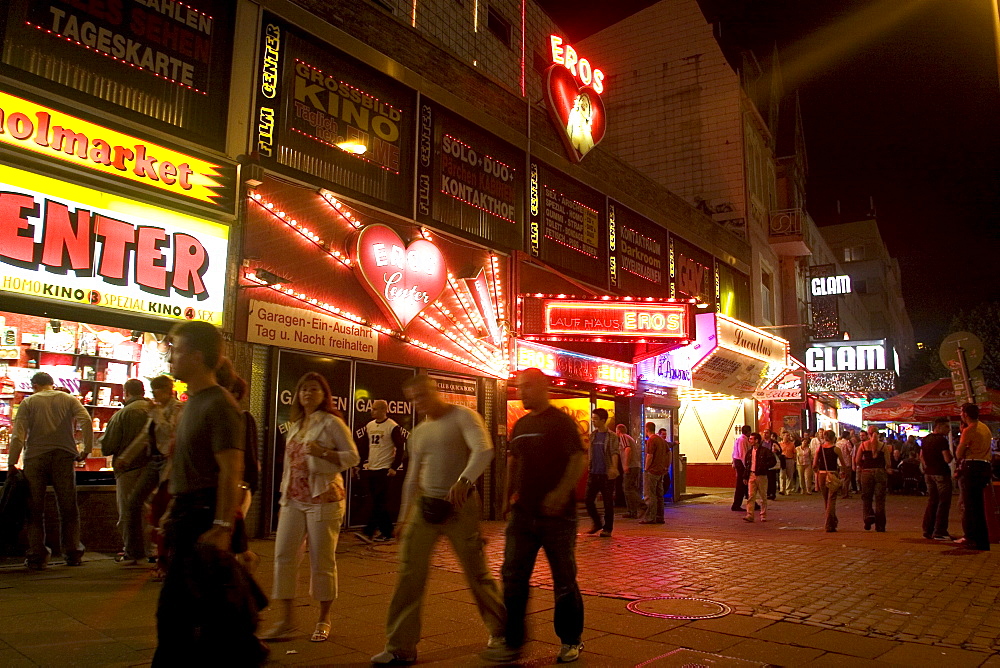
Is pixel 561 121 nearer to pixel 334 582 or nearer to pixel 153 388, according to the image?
pixel 153 388

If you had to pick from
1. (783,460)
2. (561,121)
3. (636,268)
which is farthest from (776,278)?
(561,121)

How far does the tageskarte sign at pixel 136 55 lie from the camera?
805 centimetres

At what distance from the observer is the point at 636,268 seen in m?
19.1

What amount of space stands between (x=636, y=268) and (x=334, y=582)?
48.8 ft

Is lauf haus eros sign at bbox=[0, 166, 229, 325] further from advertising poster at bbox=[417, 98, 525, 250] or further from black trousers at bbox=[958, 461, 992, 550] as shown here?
black trousers at bbox=[958, 461, 992, 550]

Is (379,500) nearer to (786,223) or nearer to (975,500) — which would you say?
(975,500)

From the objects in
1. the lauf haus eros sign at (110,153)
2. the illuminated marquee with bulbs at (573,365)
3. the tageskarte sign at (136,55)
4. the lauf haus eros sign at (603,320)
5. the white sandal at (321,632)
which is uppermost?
the tageskarte sign at (136,55)

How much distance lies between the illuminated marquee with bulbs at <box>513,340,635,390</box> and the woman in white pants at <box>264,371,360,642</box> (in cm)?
853

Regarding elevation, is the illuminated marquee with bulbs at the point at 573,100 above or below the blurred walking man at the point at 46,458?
above

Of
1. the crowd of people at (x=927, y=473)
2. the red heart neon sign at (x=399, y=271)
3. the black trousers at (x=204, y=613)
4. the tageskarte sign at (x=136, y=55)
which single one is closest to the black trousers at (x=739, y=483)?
the crowd of people at (x=927, y=473)

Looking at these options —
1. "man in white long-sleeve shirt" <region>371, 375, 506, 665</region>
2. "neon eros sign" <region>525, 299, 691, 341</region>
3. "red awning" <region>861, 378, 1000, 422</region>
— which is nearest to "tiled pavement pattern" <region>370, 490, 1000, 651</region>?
"man in white long-sleeve shirt" <region>371, 375, 506, 665</region>

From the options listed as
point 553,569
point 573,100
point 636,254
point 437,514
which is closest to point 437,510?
point 437,514

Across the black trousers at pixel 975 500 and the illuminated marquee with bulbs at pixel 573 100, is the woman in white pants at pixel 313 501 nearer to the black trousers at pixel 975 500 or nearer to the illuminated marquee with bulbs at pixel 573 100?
the black trousers at pixel 975 500

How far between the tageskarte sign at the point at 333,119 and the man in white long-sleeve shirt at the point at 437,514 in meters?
6.44
